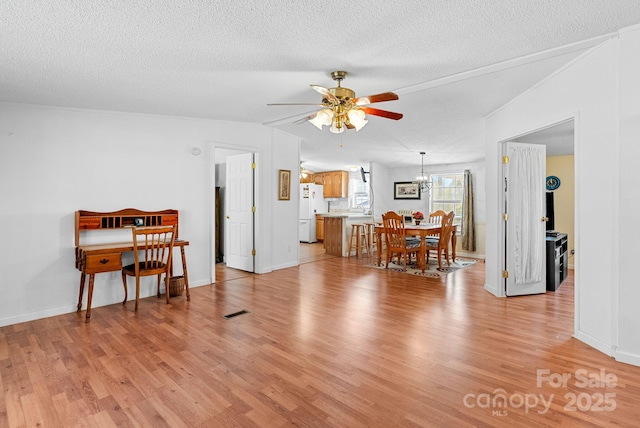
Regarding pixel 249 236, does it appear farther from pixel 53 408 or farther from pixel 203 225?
pixel 53 408

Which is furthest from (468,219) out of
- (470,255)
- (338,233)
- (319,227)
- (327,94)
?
(327,94)

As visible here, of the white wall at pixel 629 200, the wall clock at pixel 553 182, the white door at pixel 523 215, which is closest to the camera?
the white wall at pixel 629 200

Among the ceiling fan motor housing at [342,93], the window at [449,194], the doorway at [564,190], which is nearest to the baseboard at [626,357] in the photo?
the ceiling fan motor housing at [342,93]

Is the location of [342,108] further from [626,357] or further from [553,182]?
[553,182]


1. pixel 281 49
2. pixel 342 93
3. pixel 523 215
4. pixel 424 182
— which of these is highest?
pixel 281 49

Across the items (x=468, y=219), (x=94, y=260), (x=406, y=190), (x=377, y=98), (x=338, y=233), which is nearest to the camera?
(x=377, y=98)

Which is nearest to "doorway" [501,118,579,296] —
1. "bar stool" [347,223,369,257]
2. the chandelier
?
the chandelier

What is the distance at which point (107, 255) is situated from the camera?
3455mm

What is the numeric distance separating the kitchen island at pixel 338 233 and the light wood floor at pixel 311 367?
3276mm

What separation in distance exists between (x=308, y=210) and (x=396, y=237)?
4.29 meters

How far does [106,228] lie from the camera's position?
12.7 ft

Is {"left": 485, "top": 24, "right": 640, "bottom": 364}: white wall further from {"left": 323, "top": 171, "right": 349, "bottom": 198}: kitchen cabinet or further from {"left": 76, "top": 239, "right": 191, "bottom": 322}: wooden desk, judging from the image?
{"left": 323, "top": 171, "right": 349, "bottom": 198}: kitchen cabinet

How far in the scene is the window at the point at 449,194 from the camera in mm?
7902

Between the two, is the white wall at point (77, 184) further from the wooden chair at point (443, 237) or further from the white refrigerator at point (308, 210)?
the white refrigerator at point (308, 210)
